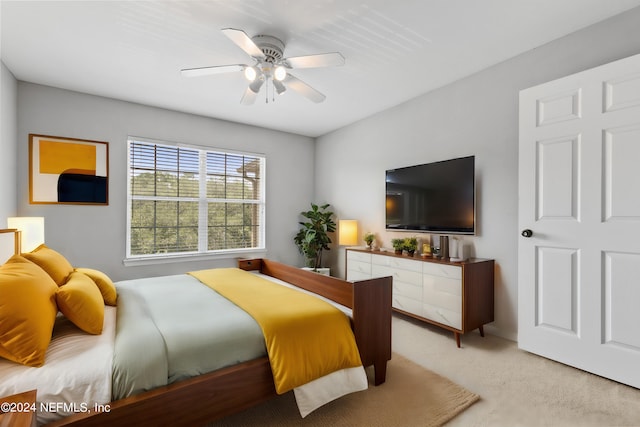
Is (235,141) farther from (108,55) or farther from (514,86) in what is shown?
(514,86)

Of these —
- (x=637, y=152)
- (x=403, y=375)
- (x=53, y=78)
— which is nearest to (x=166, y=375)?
(x=403, y=375)

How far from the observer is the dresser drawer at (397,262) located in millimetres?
3121

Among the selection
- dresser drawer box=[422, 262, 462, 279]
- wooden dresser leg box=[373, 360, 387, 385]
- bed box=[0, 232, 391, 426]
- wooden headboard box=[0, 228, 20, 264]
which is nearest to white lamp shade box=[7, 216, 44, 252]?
wooden headboard box=[0, 228, 20, 264]

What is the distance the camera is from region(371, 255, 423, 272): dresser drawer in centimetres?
312

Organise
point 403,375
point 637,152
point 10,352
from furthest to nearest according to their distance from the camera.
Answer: point 403,375
point 637,152
point 10,352

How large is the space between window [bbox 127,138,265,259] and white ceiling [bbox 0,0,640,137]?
3.10 ft

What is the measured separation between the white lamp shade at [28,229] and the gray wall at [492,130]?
3727 mm

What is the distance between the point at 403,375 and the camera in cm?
218

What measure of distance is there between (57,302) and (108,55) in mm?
2281

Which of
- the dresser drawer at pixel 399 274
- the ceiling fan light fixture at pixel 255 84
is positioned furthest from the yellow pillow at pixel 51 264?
the dresser drawer at pixel 399 274

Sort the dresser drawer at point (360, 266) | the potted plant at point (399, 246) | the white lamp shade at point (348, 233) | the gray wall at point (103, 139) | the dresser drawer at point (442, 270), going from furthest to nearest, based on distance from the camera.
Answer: the white lamp shade at point (348, 233), the dresser drawer at point (360, 266), the potted plant at point (399, 246), the gray wall at point (103, 139), the dresser drawer at point (442, 270)

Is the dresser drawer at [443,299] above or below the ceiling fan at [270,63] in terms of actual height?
below

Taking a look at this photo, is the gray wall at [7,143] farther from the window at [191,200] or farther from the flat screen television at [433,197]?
the flat screen television at [433,197]

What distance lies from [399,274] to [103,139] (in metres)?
3.87
